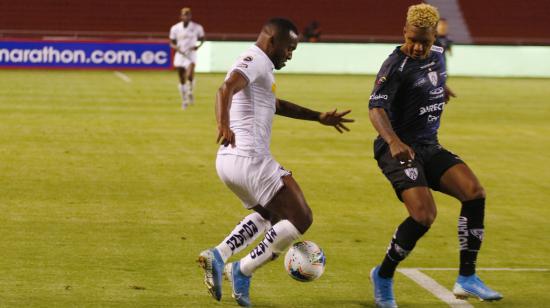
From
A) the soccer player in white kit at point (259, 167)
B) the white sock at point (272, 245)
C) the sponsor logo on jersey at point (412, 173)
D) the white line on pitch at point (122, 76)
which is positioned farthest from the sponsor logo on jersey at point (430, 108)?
the white line on pitch at point (122, 76)

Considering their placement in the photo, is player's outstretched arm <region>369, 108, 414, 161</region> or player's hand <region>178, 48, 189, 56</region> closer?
player's outstretched arm <region>369, 108, 414, 161</region>

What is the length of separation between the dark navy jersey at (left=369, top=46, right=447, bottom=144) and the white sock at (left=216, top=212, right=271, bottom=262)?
112 centimetres

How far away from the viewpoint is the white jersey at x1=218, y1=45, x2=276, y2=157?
7.35 m

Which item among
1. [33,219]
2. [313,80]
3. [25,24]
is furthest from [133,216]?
[25,24]

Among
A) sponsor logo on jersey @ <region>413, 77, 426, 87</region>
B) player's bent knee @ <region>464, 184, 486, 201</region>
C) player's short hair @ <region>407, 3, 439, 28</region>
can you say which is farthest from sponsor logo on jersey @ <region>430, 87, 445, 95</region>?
player's bent knee @ <region>464, 184, 486, 201</region>

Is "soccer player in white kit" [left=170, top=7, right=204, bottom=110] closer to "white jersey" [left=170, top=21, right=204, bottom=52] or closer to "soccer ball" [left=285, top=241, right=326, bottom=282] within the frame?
"white jersey" [left=170, top=21, right=204, bottom=52]

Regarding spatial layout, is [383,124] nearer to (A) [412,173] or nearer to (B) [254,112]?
(A) [412,173]

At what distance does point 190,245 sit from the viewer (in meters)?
9.70

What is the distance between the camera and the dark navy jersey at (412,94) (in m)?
7.67

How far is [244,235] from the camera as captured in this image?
771 centimetres

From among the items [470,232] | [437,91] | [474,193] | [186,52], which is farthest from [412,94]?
[186,52]

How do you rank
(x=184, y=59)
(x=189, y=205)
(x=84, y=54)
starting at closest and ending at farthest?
(x=189, y=205), (x=184, y=59), (x=84, y=54)

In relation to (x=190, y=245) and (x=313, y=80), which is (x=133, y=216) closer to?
(x=190, y=245)

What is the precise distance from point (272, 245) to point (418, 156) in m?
1.24
